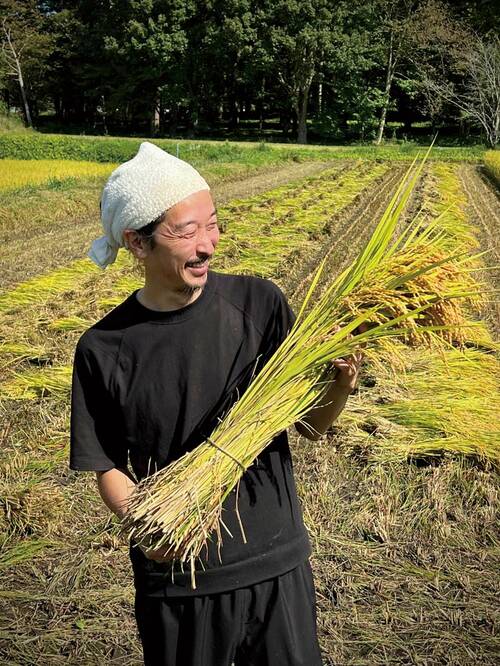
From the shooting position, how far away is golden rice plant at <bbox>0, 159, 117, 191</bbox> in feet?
43.7

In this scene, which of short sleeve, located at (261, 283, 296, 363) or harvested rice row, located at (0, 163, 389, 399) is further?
harvested rice row, located at (0, 163, 389, 399)

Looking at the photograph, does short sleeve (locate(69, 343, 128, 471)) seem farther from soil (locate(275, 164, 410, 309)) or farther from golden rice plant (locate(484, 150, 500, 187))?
golden rice plant (locate(484, 150, 500, 187))

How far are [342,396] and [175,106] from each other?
35.8m

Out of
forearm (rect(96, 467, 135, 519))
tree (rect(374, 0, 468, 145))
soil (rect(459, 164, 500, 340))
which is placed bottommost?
soil (rect(459, 164, 500, 340))

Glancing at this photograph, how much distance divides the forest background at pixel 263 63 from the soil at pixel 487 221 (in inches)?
419

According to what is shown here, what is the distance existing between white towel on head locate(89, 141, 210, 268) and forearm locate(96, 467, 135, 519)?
1.61 ft

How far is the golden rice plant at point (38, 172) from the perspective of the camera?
43.7 feet

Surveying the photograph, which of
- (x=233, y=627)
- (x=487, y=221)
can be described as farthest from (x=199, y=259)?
(x=487, y=221)

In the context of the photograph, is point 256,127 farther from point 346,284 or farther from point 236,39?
point 346,284

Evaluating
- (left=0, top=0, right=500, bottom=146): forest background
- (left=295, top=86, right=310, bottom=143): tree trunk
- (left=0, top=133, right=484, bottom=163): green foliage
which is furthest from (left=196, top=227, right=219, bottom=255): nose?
(left=295, top=86, right=310, bottom=143): tree trunk

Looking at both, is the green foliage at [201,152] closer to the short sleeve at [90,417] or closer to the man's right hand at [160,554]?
the short sleeve at [90,417]

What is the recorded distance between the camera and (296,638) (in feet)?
3.97

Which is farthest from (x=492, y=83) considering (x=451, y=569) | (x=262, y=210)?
(x=451, y=569)

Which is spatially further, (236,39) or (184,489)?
(236,39)
